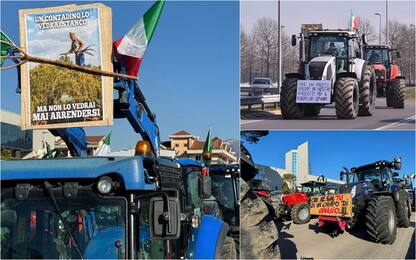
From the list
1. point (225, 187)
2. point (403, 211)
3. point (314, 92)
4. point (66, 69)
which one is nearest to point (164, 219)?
point (66, 69)

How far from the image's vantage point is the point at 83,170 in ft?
10.9

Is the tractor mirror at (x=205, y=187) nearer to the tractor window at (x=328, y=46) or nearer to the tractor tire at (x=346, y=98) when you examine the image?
the tractor tire at (x=346, y=98)

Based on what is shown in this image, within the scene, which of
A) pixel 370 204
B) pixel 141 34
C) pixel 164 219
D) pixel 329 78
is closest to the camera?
pixel 164 219

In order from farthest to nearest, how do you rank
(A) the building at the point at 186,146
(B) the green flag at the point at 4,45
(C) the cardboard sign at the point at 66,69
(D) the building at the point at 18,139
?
1. (A) the building at the point at 186,146
2. (D) the building at the point at 18,139
3. (B) the green flag at the point at 4,45
4. (C) the cardboard sign at the point at 66,69

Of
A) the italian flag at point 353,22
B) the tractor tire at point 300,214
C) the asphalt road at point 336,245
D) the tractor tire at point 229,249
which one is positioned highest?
the italian flag at point 353,22

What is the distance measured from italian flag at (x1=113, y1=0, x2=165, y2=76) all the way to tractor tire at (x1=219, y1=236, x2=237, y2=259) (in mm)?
1907

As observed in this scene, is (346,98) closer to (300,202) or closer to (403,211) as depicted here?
(403,211)

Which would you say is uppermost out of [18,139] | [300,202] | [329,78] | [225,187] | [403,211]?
[329,78]

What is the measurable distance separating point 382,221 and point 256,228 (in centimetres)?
104

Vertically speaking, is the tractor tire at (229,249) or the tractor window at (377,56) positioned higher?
the tractor window at (377,56)

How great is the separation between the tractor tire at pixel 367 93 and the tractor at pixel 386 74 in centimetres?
6

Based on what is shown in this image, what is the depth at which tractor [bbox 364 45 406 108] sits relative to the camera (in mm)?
5367

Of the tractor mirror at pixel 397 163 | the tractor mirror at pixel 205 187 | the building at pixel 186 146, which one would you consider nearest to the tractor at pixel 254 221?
the tractor mirror at pixel 205 187

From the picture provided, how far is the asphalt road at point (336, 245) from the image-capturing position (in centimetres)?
423
